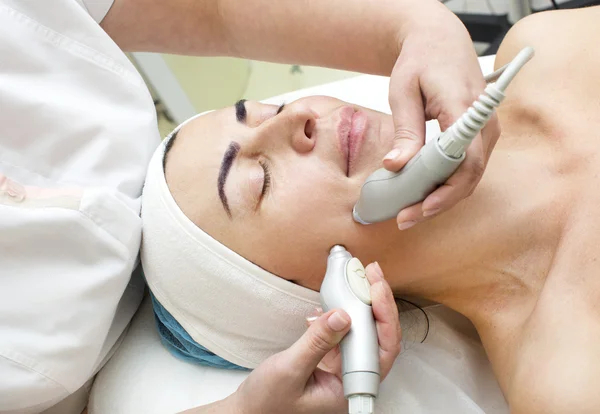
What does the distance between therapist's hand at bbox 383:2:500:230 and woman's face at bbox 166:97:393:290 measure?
0.13 meters

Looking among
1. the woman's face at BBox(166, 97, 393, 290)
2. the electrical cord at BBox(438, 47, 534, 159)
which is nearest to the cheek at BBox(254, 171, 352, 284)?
the woman's face at BBox(166, 97, 393, 290)

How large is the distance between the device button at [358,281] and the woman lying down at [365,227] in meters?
0.08

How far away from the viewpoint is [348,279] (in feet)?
2.93

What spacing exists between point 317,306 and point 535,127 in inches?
21.9

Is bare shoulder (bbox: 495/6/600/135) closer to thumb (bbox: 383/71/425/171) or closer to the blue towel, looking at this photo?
thumb (bbox: 383/71/425/171)

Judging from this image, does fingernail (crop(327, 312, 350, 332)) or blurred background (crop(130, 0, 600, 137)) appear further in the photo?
blurred background (crop(130, 0, 600, 137))

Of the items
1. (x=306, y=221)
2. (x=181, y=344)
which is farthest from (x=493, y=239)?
(x=181, y=344)

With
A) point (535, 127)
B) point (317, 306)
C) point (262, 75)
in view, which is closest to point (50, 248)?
point (317, 306)

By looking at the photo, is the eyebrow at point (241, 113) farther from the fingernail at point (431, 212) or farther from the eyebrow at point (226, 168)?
the fingernail at point (431, 212)

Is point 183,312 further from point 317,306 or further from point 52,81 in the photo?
point 52,81

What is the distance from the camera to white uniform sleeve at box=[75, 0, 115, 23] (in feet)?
4.05

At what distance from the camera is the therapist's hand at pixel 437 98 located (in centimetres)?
81

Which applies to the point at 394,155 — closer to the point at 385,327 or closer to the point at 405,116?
the point at 405,116

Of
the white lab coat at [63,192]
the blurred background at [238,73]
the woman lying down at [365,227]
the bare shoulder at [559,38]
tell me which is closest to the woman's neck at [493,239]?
the woman lying down at [365,227]
